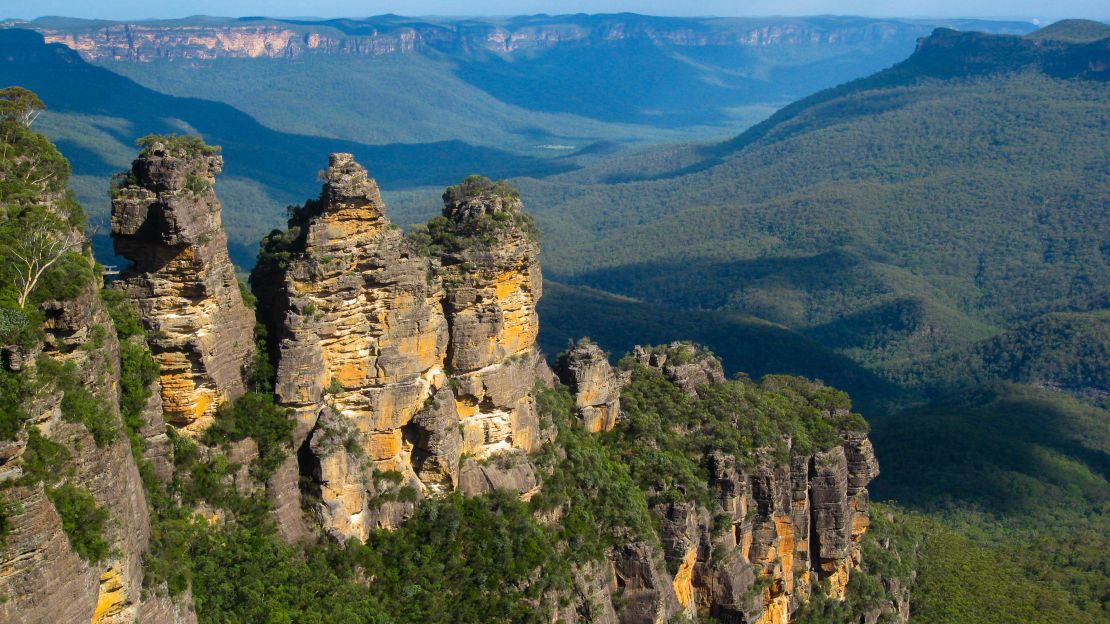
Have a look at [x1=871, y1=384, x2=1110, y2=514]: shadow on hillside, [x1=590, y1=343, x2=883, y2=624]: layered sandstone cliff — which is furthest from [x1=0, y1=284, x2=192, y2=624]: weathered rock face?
[x1=871, y1=384, x2=1110, y2=514]: shadow on hillside

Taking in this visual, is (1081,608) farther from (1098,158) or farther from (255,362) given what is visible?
(1098,158)

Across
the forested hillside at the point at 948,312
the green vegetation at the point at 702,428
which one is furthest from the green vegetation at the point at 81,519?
the forested hillside at the point at 948,312

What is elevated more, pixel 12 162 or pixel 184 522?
pixel 12 162

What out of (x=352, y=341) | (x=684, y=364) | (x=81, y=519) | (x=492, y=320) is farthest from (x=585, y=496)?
(x=81, y=519)

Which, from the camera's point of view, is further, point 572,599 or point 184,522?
point 572,599

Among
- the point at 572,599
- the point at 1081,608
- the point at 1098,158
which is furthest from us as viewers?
the point at 1098,158

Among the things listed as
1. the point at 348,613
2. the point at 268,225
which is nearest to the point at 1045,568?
the point at 348,613

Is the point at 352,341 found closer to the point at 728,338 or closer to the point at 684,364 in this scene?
the point at 684,364
